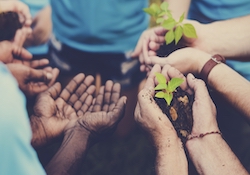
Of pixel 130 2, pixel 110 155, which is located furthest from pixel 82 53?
pixel 110 155

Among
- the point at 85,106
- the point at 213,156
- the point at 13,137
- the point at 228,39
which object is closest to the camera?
the point at 13,137

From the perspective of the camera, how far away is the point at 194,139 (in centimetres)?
84

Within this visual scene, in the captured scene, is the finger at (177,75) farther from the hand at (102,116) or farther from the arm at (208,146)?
the hand at (102,116)

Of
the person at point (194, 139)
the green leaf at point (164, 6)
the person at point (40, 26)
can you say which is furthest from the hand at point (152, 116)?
the person at point (40, 26)

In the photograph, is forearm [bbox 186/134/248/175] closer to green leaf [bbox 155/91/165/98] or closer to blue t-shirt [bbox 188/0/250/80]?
green leaf [bbox 155/91/165/98]

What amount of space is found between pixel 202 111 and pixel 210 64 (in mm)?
170

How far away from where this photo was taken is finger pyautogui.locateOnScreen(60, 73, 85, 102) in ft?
3.06

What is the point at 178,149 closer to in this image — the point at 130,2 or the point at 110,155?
the point at 110,155

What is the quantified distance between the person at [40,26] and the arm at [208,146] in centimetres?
47

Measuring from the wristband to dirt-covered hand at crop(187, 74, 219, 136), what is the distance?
0.05m

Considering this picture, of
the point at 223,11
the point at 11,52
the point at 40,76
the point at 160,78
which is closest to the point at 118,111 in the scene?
the point at 160,78

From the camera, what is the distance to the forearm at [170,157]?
0.82 metres

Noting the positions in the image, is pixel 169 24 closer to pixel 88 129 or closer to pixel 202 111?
pixel 202 111

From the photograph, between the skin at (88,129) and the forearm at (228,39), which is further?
the forearm at (228,39)
